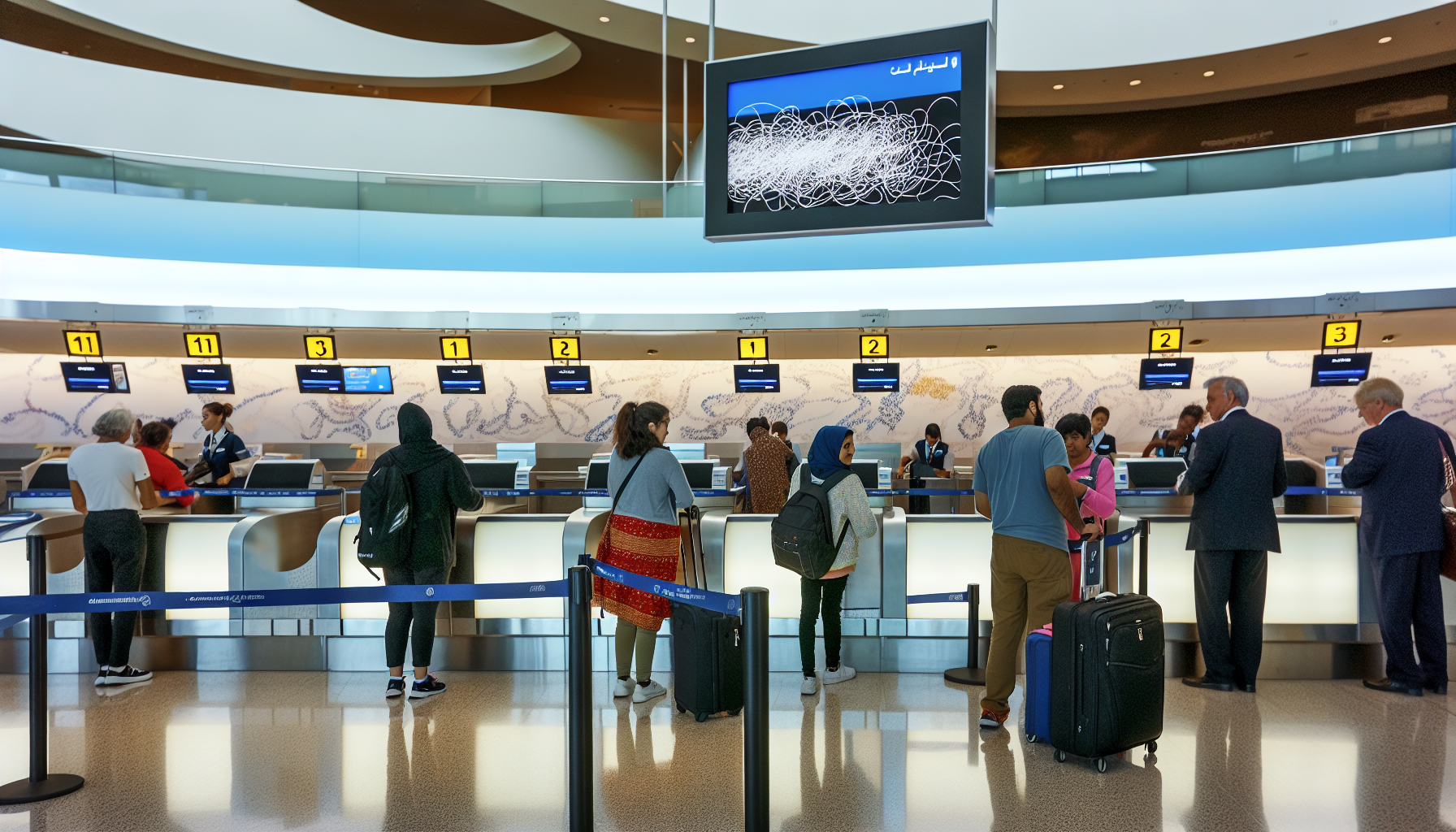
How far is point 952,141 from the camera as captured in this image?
14.6ft

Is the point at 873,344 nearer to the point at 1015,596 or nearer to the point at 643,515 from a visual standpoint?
the point at 643,515

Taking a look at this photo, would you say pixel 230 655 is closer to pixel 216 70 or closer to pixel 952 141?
pixel 952 141

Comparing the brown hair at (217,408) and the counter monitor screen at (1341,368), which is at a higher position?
the counter monitor screen at (1341,368)

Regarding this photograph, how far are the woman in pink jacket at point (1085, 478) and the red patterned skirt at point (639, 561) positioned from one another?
6.51 ft

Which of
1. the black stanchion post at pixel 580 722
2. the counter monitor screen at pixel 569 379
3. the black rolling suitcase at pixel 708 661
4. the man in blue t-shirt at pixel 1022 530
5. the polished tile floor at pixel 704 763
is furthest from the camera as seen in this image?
the counter monitor screen at pixel 569 379

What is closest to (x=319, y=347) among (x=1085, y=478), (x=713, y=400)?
(x=713, y=400)

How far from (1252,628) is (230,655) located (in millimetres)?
5610

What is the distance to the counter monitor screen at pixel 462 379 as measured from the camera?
447 inches

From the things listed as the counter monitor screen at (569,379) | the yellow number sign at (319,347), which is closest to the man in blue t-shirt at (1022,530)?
the counter monitor screen at (569,379)

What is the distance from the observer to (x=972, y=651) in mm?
5227

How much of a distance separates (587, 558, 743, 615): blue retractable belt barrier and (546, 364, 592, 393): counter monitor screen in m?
7.27

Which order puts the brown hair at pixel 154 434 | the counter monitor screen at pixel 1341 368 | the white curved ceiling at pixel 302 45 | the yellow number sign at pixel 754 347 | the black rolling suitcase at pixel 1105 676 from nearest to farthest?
the black rolling suitcase at pixel 1105 676 < the brown hair at pixel 154 434 < the counter monitor screen at pixel 1341 368 < the yellow number sign at pixel 754 347 < the white curved ceiling at pixel 302 45

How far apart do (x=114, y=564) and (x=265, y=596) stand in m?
2.02

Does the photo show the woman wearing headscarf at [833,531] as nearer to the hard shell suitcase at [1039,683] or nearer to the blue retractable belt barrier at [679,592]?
the hard shell suitcase at [1039,683]
